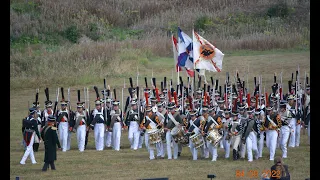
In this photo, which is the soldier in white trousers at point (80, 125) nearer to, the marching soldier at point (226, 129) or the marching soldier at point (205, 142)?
the marching soldier at point (205, 142)

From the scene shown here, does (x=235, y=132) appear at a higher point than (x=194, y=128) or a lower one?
lower

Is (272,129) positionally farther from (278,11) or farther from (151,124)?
(278,11)

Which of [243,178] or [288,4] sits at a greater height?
[288,4]

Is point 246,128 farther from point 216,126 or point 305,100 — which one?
point 305,100

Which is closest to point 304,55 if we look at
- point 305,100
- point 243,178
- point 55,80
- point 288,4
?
point 288,4

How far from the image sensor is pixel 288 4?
54469 mm

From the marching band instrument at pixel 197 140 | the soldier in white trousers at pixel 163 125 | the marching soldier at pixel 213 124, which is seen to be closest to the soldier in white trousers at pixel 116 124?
the soldier in white trousers at pixel 163 125

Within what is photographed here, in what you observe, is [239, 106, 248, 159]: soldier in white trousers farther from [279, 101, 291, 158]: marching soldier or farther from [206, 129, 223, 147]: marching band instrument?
[279, 101, 291, 158]: marching soldier

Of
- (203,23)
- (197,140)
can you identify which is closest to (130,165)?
(197,140)

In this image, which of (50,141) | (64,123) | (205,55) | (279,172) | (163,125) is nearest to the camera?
(279,172)

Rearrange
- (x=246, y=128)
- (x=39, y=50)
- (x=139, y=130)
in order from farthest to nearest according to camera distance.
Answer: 1. (x=39, y=50)
2. (x=139, y=130)
3. (x=246, y=128)

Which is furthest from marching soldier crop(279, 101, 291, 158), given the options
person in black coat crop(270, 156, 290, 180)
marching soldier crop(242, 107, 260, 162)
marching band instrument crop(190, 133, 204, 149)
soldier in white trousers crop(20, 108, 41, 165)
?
person in black coat crop(270, 156, 290, 180)

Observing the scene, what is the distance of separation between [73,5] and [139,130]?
94.6 ft
